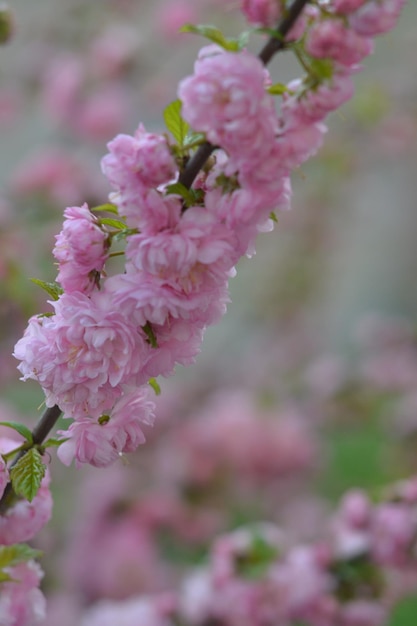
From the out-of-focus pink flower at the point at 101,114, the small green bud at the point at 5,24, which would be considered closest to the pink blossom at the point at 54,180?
the out-of-focus pink flower at the point at 101,114

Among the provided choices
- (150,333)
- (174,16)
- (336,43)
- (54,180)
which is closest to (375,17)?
(336,43)

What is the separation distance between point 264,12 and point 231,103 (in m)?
0.10

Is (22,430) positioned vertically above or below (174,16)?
below

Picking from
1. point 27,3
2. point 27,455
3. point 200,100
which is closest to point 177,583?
point 27,455

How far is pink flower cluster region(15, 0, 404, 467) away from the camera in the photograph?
0.50 meters

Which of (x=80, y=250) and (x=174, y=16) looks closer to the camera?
(x=80, y=250)

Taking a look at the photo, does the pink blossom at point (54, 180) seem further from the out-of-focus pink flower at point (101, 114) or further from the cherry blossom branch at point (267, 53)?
the cherry blossom branch at point (267, 53)

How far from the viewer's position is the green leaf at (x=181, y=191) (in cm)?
53

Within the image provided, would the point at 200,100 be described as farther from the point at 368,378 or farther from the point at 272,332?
the point at 272,332

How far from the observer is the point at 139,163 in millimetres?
519

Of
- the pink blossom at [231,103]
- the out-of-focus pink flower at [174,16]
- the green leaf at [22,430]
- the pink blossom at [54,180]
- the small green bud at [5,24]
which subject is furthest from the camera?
the out-of-focus pink flower at [174,16]

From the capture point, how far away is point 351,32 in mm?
530

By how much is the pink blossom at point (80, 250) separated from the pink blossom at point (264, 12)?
164 millimetres

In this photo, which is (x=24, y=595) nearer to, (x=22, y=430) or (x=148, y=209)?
(x=22, y=430)
